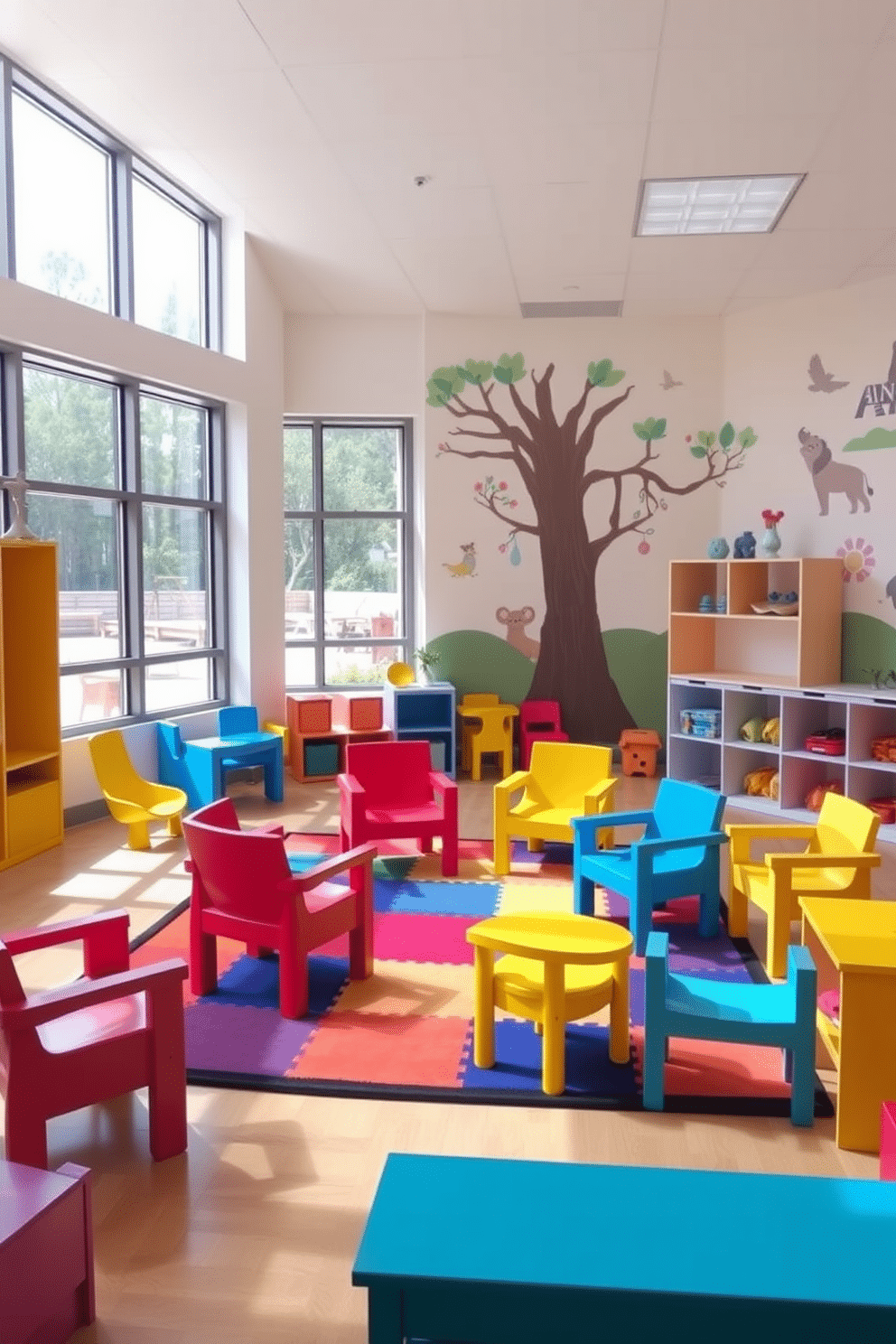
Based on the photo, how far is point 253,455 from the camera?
869cm

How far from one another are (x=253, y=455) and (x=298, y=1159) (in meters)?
6.39

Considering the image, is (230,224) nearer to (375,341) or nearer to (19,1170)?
(375,341)

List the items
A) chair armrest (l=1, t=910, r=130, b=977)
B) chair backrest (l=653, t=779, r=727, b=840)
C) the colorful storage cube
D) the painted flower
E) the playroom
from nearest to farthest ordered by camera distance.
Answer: the playroom < chair armrest (l=1, t=910, r=130, b=977) < chair backrest (l=653, t=779, r=727, b=840) < the painted flower < the colorful storage cube

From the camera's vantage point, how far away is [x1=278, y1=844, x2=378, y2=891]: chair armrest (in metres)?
4.12

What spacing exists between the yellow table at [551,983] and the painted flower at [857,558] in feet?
16.7

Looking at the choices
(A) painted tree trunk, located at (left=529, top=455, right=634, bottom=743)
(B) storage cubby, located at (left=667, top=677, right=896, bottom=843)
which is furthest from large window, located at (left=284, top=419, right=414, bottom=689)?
(B) storage cubby, located at (left=667, top=677, right=896, bottom=843)

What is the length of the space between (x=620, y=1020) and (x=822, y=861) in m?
1.31

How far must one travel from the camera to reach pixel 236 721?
26.9 feet

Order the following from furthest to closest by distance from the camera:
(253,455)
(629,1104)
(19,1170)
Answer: (253,455) < (629,1104) < (19,1170)

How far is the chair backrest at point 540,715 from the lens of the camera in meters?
9.27

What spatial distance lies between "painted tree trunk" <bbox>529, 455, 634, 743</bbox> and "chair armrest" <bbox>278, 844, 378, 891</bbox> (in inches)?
201

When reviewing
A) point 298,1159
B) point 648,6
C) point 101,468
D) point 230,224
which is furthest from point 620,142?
point 298,1159

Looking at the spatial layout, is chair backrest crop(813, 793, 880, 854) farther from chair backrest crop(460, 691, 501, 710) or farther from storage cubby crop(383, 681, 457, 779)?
chair backrest crop(460, 691, 501, 710)

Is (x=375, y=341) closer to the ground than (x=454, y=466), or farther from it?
farther from it
